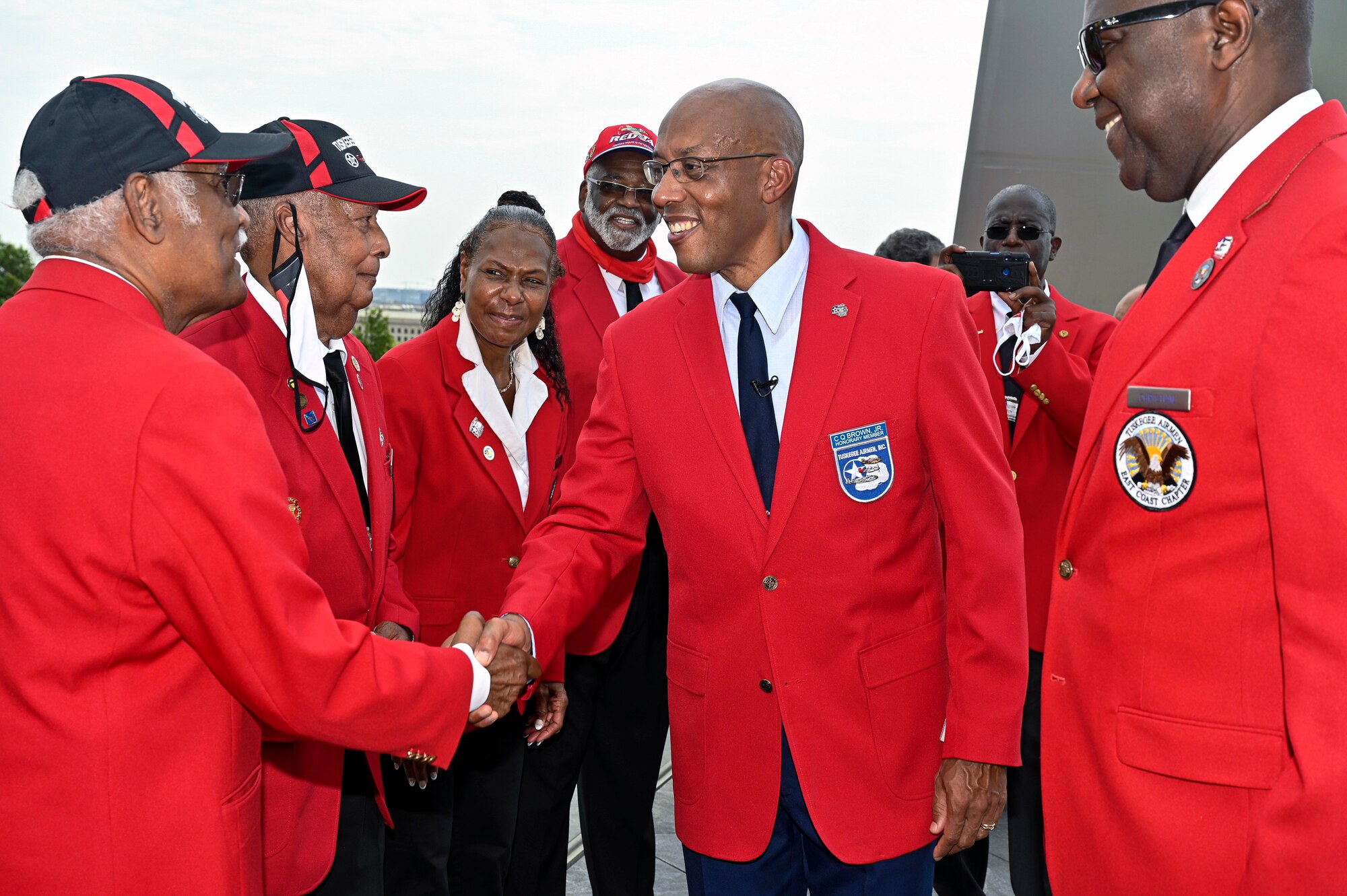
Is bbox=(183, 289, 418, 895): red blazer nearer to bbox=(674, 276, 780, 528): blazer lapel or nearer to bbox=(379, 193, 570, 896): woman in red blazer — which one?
bbox=(379, 193, 570, 896): woman in red blazer

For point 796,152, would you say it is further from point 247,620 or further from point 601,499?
point 247,620

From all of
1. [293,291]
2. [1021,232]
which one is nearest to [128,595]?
[293,291]

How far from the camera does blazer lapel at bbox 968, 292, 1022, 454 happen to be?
133 inches

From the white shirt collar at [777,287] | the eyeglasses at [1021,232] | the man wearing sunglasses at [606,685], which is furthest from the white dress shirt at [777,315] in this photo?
the eyeglasses at [1021,232]

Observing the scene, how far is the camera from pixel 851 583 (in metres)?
1.98

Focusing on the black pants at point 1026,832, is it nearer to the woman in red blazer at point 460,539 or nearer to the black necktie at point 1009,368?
the black necktie at point 1009,368

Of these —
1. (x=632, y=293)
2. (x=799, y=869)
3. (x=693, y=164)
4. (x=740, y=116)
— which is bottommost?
(x=799, y=869)

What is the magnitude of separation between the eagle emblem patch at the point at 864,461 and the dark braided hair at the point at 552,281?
1.40 meters

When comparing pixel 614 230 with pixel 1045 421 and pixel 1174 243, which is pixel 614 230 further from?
pixel 1174 243

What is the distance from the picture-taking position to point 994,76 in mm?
6344

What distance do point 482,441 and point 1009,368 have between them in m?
1.71

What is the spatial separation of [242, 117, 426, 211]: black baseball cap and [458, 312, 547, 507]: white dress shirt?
0.63m

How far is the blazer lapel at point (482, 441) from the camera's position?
291 centimetres

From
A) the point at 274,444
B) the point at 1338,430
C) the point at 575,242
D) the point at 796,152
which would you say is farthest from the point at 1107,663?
the point at 575,242
